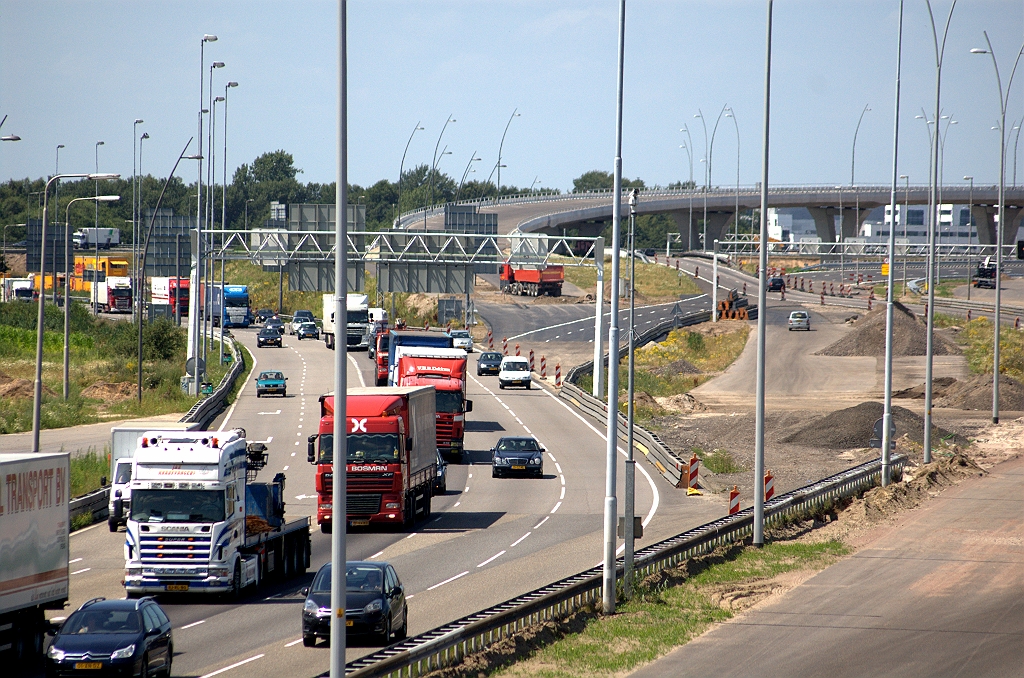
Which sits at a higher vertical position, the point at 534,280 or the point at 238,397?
the point at 534,280

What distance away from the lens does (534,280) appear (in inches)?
4840

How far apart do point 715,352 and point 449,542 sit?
5585 centimetres

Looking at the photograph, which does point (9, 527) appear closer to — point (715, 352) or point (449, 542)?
point (449, 542)

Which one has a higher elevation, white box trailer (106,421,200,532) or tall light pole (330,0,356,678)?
tall light pole (330,0,356,678)

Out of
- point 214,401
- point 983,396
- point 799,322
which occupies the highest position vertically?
point 799,322

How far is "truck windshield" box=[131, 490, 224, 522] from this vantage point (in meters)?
23.8

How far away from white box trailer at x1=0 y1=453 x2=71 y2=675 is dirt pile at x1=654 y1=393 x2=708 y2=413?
151 feet

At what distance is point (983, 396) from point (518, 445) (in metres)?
31.2

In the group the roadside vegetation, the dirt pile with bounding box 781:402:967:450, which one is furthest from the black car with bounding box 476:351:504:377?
the dirt pile with bounding box 781:402:967:450

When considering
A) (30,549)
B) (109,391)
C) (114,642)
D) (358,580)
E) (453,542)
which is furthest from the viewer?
(109,391)

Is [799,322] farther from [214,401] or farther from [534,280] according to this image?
[214,401]

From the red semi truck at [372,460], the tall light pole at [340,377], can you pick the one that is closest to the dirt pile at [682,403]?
the red semi truck at [372,460]

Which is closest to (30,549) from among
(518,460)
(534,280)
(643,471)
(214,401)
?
(518,460)

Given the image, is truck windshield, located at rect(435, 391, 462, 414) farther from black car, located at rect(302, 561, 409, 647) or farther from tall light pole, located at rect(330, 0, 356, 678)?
tall light pole, located at rect(330, 0, 356, 678)
